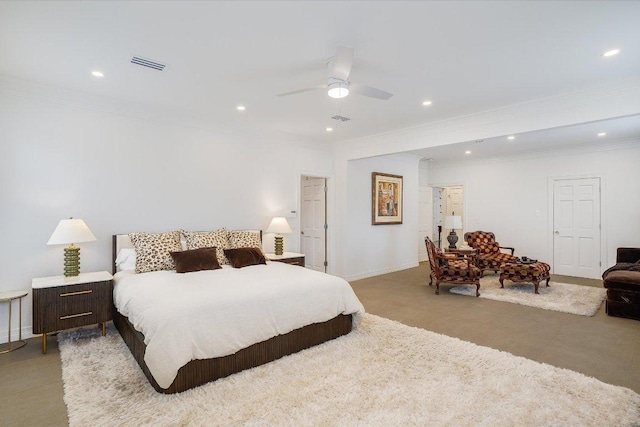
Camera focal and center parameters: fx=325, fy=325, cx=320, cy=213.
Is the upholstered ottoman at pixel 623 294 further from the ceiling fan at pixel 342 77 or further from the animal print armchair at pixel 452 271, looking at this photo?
the ceiling fan at pixel 342 77

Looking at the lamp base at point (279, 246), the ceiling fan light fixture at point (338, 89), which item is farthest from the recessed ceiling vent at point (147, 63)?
the lamp base at point (279, 246)

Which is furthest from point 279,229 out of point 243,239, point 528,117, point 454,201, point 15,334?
point 454,201

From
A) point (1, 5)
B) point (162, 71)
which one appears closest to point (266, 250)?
point (162, 71)

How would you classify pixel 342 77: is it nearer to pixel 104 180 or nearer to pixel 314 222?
pixel 104 180

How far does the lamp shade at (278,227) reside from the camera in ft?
17.3

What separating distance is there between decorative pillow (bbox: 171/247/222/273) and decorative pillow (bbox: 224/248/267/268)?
233mm

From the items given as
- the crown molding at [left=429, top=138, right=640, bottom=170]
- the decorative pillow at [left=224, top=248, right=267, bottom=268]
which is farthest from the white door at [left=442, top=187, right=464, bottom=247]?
the decorative pillow at [left=224, top=248, right=267, bottom=268]

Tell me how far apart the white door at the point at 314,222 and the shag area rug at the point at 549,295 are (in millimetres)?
2562

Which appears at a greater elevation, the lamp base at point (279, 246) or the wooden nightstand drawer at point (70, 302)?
the lamp base at point (279, 246)

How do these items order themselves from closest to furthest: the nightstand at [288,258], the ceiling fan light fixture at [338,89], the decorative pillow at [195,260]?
1. the ceiling fan light fixture at [338,89]
2. the decorative pillow at [195,260]
3. the nightstand at [288,258]

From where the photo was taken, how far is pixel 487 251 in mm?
6938

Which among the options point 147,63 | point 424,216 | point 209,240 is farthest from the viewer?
point 424,216

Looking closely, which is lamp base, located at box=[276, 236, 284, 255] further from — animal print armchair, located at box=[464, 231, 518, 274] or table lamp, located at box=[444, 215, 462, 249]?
animal print armchair, located at box=[464, 231, 518, 274]

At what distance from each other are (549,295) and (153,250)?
5.90m
